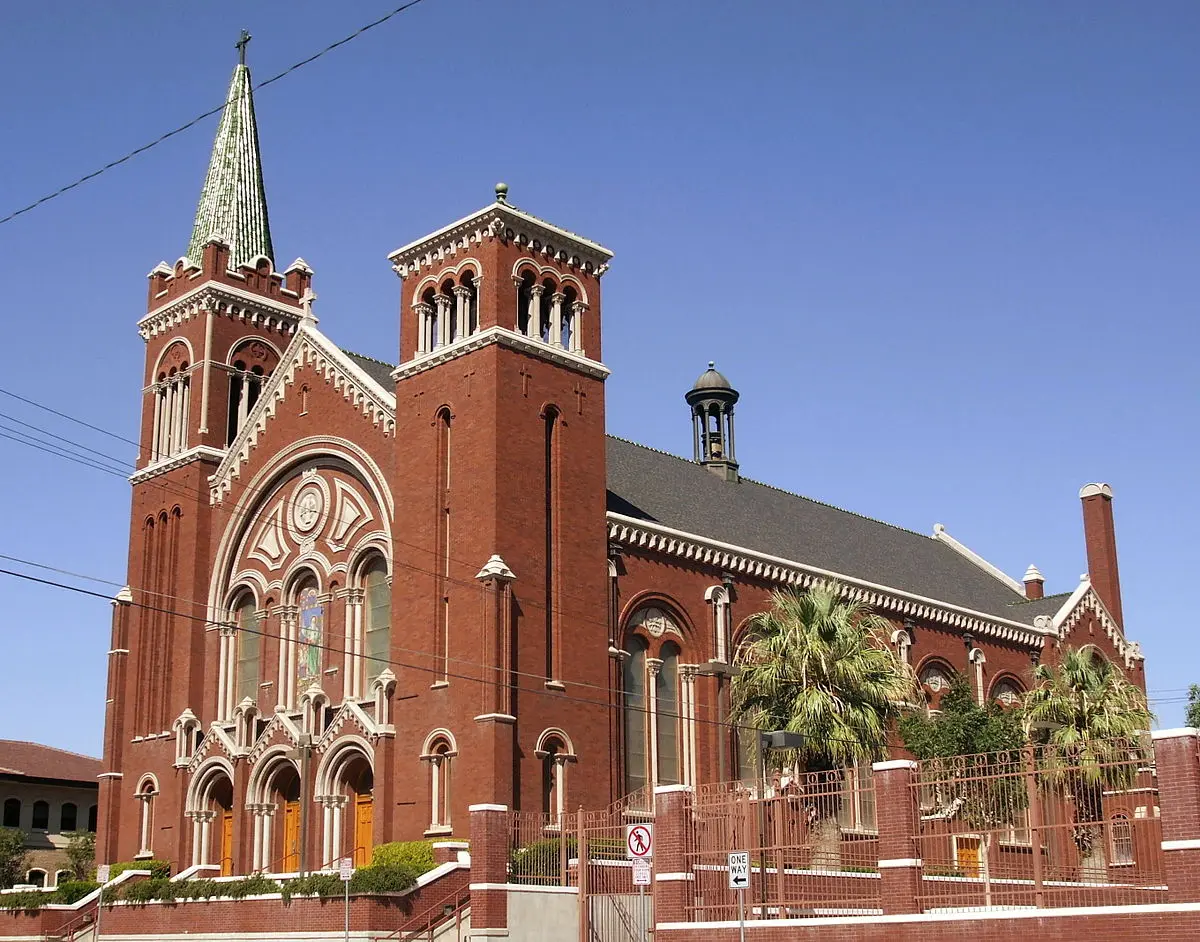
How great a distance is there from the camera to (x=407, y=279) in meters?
45.8

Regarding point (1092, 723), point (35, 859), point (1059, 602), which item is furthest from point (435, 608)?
point (35, 859)

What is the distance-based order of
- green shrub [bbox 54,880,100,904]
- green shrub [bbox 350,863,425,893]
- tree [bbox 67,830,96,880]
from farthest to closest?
1. tree [bbox 67,830,96,880]
2. green shrub [bbox 54,880,100,904]
3. green shrub [bbox 350,863,425,893]

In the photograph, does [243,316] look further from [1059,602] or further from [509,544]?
[1059,602]

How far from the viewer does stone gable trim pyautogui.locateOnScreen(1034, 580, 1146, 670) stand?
208ft

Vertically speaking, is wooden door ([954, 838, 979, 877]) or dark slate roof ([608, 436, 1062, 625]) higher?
dark slate roof ([608, 436, 1062, 625])

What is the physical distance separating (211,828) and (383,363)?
1534cm

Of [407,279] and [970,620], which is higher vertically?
[407,279]

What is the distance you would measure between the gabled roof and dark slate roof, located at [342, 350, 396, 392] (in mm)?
32266

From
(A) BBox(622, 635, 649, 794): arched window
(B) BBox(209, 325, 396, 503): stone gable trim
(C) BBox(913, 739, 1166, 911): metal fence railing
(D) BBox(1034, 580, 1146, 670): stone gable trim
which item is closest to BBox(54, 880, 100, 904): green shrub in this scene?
(B) BBox(209, 325, 396, 503): stone gable trim

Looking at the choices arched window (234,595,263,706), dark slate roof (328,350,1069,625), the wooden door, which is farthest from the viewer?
dark slate roof (328,350,1069,625)

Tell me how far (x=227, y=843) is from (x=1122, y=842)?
93.6ft

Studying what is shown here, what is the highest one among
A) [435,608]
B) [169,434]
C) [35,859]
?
[169,434]

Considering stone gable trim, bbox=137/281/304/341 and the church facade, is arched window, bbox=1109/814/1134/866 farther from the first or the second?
stone gable trim, bbox=137/281/304/341

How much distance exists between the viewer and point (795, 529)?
5812 centimetres
